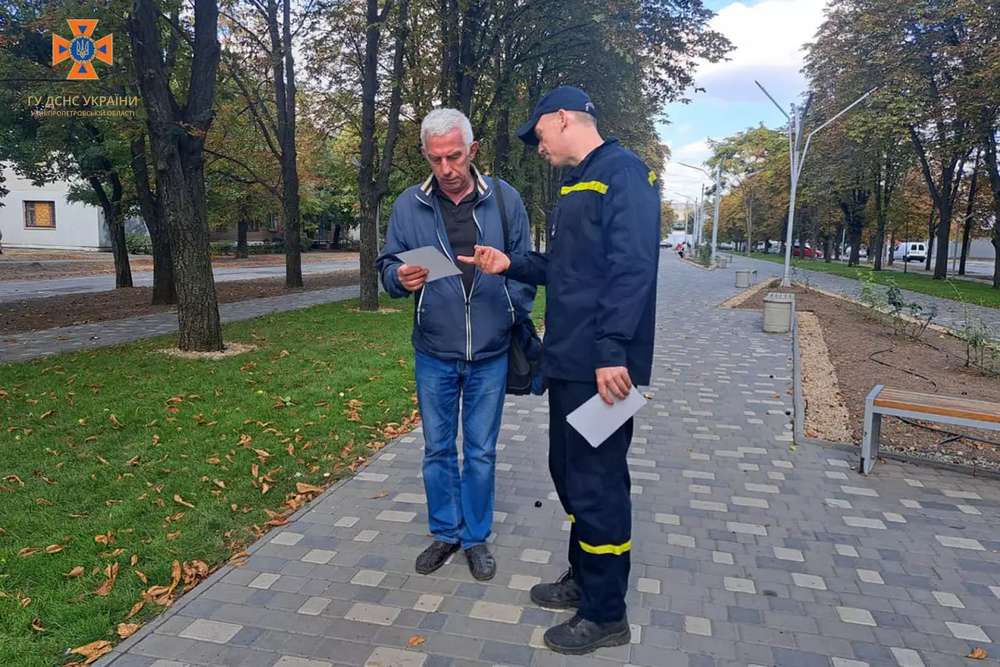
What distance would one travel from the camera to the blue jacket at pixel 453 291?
326cm

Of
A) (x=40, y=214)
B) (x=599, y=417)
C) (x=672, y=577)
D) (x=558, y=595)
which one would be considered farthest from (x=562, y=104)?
(x=40, y=214)

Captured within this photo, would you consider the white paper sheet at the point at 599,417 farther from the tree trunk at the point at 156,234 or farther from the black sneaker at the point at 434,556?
the tree trunk at the point at 156,234

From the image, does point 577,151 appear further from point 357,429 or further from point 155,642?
point 357,429

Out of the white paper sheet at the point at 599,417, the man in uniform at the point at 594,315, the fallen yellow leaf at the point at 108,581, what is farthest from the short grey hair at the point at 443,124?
the fallen yellow leaf at the point at 108,581

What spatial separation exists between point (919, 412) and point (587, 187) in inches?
141

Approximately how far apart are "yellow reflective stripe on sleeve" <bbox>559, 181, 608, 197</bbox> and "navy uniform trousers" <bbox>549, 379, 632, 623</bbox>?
75 cm

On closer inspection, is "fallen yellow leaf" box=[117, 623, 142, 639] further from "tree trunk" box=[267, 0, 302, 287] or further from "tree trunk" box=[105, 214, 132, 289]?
"tree trunk" box=[105, 214, 132, 289]

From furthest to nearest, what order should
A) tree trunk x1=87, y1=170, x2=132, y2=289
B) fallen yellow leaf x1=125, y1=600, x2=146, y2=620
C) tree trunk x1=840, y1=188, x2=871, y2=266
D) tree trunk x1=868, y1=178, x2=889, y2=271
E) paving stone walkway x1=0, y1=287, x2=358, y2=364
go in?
tree trunk x1=840, y1=188, x2=871, y2=266 < tree trunk x1=868, y1=178, x2=889, y2=271 < tree trunk x1=87, y1=170, x2=132, y2=289 < paving stone walkway x1=0, y1=287, x2=358, y2=364 < fallen yellow leaf x1=125, y1=600, x2=146, y2=620

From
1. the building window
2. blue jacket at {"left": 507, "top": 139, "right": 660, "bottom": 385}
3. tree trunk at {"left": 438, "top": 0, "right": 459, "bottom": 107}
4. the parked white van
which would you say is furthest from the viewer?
the parked white van

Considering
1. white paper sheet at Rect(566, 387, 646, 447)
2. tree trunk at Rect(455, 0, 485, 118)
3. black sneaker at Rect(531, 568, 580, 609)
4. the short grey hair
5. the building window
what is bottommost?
black sneaker at Rect(531, 568, 580, 609)

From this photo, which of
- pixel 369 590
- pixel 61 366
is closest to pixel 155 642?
pixel 369 590

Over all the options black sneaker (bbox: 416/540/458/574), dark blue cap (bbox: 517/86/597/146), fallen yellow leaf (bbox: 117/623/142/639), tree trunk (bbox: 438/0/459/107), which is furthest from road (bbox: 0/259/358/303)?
dark blue cap (bbox: 517/86/597/146)

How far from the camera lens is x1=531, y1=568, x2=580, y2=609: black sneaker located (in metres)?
3.11

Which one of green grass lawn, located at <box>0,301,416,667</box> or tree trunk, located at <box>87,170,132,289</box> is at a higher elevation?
tree trunk, located at <box>87,170,132,289</box>
